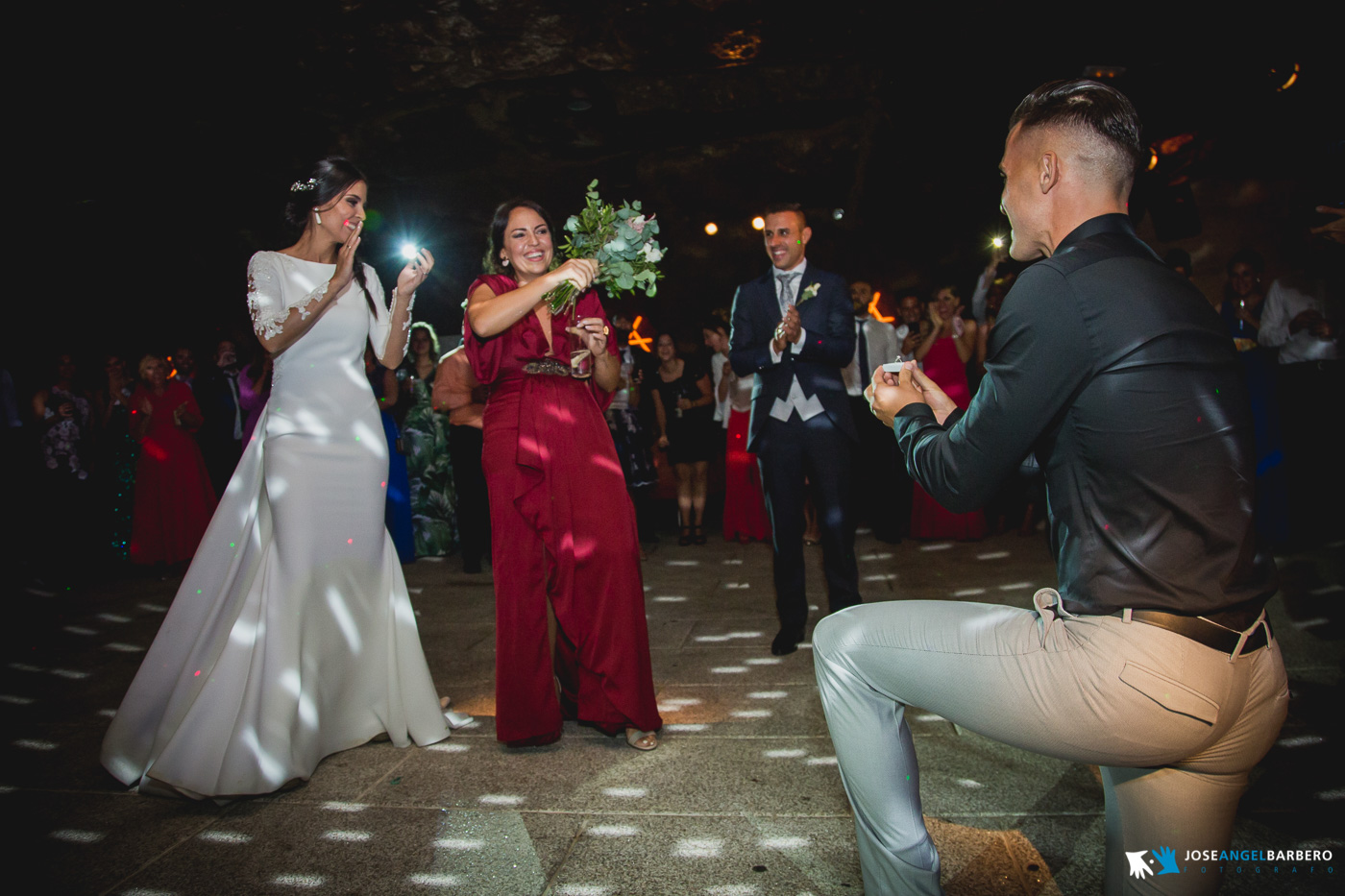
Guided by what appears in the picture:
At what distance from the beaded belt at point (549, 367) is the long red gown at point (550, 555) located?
0.03 metres

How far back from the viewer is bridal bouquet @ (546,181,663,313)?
264cm

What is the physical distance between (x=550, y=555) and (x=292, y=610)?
0.89 m

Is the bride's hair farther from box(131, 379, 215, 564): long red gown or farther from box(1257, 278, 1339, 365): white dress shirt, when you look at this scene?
box(1257, 278, 1339, 365): white dress shirt

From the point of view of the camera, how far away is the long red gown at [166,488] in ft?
20.8

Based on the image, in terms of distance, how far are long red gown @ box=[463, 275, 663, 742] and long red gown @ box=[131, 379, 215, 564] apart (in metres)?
5.07

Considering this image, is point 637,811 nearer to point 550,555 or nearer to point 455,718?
point 550,555

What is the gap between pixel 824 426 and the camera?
3.52m

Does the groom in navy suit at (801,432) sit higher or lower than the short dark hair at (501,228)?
lower

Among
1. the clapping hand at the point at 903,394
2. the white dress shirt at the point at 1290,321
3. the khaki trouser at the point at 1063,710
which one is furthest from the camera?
the white dress shirt at the point at 1290,321

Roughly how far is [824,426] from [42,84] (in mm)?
7949

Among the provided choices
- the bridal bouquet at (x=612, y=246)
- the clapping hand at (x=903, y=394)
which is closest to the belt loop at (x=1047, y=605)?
the clapping hand at (x=903, y=394)

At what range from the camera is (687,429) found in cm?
687

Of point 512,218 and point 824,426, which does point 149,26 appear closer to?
point 512,218

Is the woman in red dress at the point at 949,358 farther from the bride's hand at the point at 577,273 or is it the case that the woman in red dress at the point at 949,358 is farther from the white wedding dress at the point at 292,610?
the white wedding dress at the point at 292,610
